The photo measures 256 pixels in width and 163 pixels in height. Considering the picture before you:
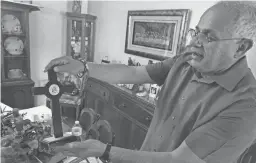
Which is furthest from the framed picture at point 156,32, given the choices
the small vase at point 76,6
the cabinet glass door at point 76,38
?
the small vase at point 76,6

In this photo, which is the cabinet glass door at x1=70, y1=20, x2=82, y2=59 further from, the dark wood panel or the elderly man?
the elderly man

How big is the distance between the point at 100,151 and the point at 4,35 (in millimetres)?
2939

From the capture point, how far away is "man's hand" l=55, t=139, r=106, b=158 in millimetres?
805

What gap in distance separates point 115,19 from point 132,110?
184 cm

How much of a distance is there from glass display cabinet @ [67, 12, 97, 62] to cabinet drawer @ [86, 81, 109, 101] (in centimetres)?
72

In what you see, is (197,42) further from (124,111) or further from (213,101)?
(124,111)

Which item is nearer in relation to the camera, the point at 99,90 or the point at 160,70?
the point at 160,70

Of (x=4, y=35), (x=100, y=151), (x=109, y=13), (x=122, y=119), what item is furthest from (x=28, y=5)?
(x=100, y=151)

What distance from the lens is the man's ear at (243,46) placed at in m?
0.86

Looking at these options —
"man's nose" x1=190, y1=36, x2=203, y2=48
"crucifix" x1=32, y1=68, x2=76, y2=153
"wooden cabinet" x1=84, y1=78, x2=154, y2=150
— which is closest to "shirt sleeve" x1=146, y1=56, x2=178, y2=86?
"man's nose" x1=190, y1=36, x2=203, y2=48

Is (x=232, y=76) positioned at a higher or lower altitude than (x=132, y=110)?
higher

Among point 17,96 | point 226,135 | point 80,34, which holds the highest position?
point 80,34

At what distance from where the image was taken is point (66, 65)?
1.00 metres

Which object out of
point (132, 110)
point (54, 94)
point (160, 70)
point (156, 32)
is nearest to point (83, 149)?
point (54, 94)
